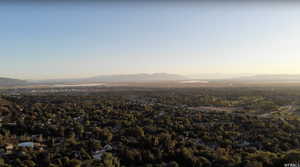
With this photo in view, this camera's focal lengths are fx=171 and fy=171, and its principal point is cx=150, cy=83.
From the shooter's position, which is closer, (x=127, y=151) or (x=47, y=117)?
(x=127, y=151)

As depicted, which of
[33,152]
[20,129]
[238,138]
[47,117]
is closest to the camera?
[33,152]

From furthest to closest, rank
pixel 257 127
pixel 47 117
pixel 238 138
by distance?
pixel 47 117 → pixel 257 127 → pixel 238 138

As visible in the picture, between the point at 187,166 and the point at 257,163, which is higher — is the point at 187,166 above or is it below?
below

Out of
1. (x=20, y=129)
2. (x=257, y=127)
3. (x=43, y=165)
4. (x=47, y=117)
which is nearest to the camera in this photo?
(x=43, y=165)

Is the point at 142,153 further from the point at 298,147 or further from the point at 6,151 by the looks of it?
the point at 298,147

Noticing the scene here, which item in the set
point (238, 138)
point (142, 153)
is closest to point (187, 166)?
point (142, 153)

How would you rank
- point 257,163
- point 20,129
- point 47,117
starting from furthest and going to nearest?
1. point 47,117
2. point 20,129
3. point 257,163

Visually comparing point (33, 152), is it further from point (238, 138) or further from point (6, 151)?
point (238, 138)

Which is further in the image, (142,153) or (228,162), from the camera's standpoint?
(142,153)

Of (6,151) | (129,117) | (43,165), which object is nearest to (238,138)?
(129,117)
